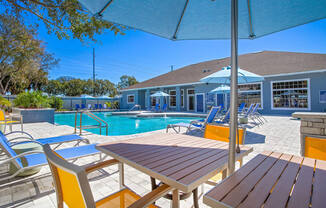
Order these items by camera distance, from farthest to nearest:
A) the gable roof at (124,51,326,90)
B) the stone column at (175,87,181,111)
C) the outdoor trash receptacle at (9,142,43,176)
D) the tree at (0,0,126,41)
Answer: the stone column at (175,87,181,111)
the gable roof at (124,51,326,90)
the tree at (0,0,126,41)
the outdoor trash receptacle at (9,142,43,176)

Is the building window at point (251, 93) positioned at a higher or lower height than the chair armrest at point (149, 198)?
higher

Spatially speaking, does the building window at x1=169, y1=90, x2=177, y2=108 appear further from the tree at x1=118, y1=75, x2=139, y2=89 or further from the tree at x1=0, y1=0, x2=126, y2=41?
the tree at x1=118, y1=75, x2=139, y2=89

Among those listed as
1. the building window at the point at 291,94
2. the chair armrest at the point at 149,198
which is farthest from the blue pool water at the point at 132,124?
the chair armrest at the point at 149,198

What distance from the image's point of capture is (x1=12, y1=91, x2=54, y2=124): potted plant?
8850mm

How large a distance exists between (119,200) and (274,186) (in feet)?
3.85

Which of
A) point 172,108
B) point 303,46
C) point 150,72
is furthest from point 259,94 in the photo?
point 150,72

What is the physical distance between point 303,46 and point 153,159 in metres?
19.8

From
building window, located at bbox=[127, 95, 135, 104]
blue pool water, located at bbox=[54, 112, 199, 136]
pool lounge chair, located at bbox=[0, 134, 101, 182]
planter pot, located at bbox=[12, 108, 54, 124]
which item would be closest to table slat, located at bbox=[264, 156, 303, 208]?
pool lounge chair, located at bbox=[0, 134, 101, 182]

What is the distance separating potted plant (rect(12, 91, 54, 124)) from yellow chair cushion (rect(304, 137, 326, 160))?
1099 centimetres

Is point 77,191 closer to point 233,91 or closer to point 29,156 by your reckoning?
point 233,91

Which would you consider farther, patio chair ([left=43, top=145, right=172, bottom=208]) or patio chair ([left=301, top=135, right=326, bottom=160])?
patio chair ([left=301, top=135, right=326, bottom=160])

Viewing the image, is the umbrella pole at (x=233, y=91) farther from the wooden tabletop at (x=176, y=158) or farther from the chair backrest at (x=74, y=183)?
the chair backrest at (x=74, y=183)

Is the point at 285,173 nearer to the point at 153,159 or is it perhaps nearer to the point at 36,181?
the point at 153,159

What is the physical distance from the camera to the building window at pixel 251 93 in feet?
42.2
